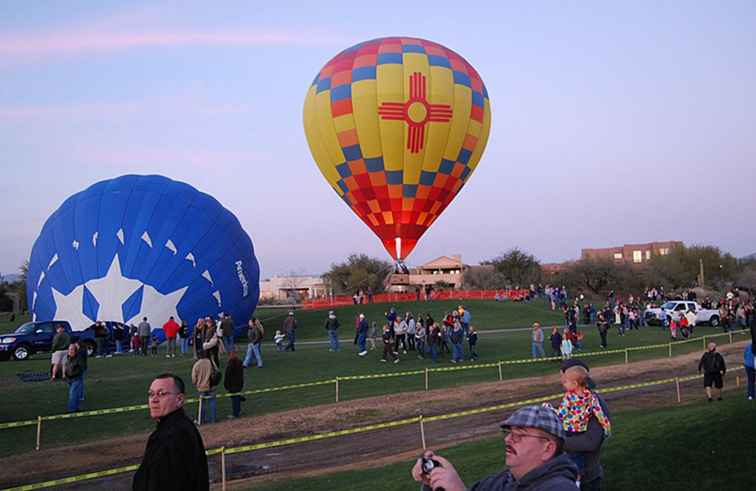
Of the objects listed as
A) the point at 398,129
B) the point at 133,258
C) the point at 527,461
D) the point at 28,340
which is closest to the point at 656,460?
the point at 527,461

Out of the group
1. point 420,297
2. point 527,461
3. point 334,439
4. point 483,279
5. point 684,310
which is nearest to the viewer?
point 527,461

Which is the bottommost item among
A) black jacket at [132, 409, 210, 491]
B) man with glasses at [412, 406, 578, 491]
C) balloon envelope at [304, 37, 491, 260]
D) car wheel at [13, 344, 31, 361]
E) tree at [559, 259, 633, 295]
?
car wheel at [13, 344, 31, 361]

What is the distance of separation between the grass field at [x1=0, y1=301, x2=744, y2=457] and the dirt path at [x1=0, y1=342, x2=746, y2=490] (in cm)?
87

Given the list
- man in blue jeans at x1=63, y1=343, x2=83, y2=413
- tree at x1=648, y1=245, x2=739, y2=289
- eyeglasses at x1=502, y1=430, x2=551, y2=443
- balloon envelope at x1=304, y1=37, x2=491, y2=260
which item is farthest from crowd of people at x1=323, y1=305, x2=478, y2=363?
tree at x1=648, y1=245, x2=739, y2=289

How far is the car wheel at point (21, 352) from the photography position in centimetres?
2508

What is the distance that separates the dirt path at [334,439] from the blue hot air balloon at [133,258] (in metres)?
13.8

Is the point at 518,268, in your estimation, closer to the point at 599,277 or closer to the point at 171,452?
the point at 599,277

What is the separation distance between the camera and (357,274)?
81750 mm

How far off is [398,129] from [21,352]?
62.8 ft

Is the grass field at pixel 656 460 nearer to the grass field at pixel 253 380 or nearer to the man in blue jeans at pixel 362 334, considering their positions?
the grass field at pixel 253 380

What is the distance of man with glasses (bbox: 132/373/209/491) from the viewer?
4.08 metres

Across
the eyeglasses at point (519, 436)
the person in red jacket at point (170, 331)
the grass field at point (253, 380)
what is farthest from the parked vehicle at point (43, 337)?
the eyeglasses at point (519, 436)

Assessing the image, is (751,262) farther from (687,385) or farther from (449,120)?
(687,385)

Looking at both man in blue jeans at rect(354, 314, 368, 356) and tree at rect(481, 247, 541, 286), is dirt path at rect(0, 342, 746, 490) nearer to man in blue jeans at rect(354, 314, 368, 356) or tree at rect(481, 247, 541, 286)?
man in blue jeans at rect(354, 314, 368, 356)
